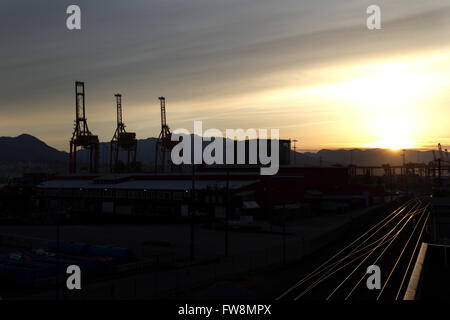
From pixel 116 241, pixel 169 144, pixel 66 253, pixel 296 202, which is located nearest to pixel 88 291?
pixel 66 253

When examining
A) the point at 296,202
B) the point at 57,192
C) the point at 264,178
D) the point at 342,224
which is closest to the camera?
the point at 342,224

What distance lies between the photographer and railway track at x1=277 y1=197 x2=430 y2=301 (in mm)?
27031

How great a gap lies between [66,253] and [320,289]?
2510 cm

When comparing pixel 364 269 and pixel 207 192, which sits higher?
pixel 207 192

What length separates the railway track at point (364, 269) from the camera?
88.7 ft

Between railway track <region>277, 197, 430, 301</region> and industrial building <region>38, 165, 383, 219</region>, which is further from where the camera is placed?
industrial building <region>38, 165, 383, 219</region>

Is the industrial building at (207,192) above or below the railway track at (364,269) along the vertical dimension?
above

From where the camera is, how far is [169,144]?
5674 inches

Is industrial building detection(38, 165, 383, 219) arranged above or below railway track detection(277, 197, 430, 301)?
above

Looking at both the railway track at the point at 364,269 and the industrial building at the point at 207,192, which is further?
the industrial building at the point at 207,192

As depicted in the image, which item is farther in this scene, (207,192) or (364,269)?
(207,192)

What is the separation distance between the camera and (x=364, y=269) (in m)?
35.1
